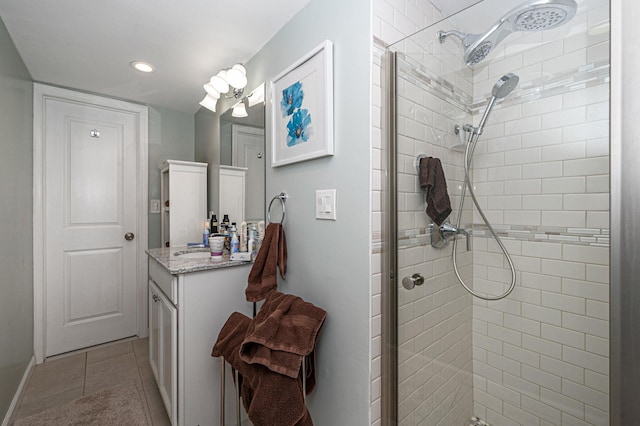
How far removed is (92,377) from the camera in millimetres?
2148

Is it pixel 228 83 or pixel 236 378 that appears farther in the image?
pixel 228 83

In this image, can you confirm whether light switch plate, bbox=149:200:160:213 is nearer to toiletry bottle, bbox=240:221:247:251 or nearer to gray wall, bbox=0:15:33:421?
gray wall, bbox=0:15:33:421

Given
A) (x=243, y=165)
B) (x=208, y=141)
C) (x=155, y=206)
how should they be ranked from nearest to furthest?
1. (x=243, y=165)
2. (x=208, y=141)
3. (x=155, y=206)

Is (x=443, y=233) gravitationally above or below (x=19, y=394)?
above

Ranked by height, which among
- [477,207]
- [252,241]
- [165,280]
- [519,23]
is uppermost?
[519,23]

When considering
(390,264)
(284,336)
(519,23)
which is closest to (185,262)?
(284,336)

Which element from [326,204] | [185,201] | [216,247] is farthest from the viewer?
[185,201]

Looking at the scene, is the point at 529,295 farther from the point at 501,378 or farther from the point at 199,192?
the point at 199,192

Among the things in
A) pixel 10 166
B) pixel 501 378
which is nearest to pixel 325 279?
pixel 501 378

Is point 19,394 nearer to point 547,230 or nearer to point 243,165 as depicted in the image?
point 243,165

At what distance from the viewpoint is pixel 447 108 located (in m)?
1.14

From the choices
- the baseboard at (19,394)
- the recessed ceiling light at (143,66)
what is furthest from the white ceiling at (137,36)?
the baseboard at (19,394)

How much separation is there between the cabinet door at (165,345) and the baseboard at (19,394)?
0.76 metres

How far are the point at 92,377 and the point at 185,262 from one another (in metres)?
1.39
